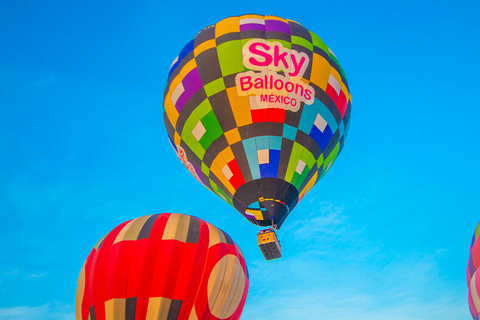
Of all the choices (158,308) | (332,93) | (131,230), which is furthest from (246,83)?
(158,308)

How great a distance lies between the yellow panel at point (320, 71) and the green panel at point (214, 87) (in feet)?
7.10

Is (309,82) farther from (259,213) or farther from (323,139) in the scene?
(259,213)

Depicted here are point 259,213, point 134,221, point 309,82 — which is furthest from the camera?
point 309,82

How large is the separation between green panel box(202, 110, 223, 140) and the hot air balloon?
23 millimetres

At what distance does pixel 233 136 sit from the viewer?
10.5 m

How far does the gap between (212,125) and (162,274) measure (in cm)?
393

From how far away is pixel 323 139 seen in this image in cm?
1111

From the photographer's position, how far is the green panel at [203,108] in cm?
1073

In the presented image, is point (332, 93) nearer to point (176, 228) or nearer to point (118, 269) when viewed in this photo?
point (176, 228)

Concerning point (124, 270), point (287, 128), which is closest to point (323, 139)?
point (287, 128)

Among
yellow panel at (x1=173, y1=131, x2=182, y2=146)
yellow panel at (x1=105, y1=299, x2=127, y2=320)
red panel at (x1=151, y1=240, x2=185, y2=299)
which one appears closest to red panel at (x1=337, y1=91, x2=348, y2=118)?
yellow panel at (x1=173, y1=131, x2=182, y2=146)

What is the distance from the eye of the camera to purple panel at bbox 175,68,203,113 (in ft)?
36.1

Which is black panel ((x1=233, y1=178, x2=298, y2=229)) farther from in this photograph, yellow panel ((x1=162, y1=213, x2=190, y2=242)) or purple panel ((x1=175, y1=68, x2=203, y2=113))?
purple panel ((x1=175, y1=68, x2=203, y2=113))

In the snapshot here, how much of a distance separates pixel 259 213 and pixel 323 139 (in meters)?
2.47
